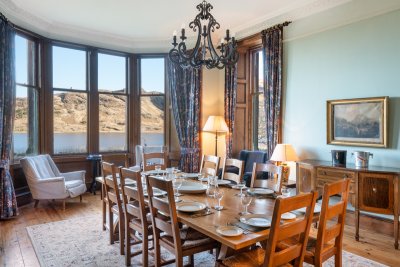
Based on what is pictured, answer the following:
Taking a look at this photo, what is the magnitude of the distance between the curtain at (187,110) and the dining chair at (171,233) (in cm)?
371

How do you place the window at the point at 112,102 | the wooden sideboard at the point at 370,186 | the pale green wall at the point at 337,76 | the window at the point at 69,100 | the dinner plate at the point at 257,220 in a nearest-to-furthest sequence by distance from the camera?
the dinner plate at the point at 257,220
the wooden sideboard at the point at 370,186
the pale green wall at the point at 337,76
the window at the point at 69,100
the window at the point at 112,102

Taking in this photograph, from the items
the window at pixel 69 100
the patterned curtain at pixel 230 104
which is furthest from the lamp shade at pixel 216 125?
the window at pixel 69 100

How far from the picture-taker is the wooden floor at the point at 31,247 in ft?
10.1

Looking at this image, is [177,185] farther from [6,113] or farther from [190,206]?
[6,113]

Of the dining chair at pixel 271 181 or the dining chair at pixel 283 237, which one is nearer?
the dining chair at pixel 283 237

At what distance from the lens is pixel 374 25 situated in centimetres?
380

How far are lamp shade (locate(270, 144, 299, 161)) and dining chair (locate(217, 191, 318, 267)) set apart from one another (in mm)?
2394

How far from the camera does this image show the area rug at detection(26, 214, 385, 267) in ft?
9.86

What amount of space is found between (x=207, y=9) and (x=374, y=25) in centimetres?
217

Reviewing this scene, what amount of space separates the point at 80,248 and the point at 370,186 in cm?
340

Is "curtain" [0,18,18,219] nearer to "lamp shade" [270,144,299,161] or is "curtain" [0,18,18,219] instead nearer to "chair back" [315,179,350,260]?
"lamp shade" [270,144,299,161]

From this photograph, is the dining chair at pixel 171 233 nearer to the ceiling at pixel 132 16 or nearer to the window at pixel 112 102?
the ceiling at pixel 132 16

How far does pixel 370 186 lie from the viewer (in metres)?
3.47

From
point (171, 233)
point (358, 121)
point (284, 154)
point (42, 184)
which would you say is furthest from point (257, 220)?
point (42, 184)
